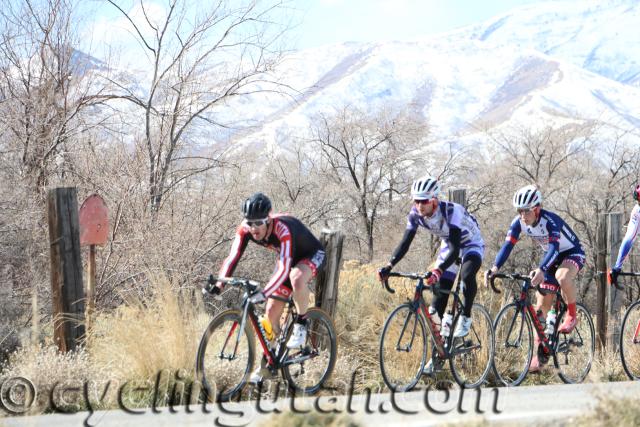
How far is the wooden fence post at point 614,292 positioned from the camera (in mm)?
9602

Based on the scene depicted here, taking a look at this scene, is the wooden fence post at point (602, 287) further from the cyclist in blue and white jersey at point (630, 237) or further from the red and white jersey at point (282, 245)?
the red and white jersey at point (282, 245)

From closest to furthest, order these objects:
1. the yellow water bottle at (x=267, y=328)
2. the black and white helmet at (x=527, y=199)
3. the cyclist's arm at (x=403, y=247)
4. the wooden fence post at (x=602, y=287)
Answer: the yellow water bottle at (x=267, y=328) → the cyclist's arm at (x=403, y=247) → the black and white helmet at (x=527, y=199) → the wooden fence post at (x=602, y=287)

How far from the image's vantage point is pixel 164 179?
16.0 meters

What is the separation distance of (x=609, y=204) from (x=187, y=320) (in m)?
35.9

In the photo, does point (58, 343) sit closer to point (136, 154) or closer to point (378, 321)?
point (378, 321)

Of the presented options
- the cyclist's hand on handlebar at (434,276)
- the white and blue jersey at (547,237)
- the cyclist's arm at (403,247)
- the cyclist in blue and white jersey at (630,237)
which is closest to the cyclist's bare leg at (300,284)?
the cyclist's arm at (403,247)

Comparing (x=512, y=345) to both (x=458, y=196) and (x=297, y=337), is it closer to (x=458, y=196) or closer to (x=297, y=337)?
(x=458, y=196)

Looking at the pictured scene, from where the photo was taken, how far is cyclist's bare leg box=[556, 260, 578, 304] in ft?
28.8

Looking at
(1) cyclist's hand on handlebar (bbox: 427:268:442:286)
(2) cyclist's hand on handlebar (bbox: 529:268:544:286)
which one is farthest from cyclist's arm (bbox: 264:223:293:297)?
(2) cyclist's hand on handlebar (bbox: 529:268:544:286)

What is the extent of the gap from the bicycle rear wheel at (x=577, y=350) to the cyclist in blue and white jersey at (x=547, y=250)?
0.64 ft

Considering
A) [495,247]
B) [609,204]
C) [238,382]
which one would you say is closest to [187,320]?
[238,382]

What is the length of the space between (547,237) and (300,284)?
2.98 metres

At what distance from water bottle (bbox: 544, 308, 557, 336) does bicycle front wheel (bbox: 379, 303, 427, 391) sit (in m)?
1.61

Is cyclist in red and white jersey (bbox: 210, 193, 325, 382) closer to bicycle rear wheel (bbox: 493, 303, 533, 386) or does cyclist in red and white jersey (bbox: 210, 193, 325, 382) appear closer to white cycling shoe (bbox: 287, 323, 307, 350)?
white cycling shoe (bbox: 287, 323, 307, 350)
